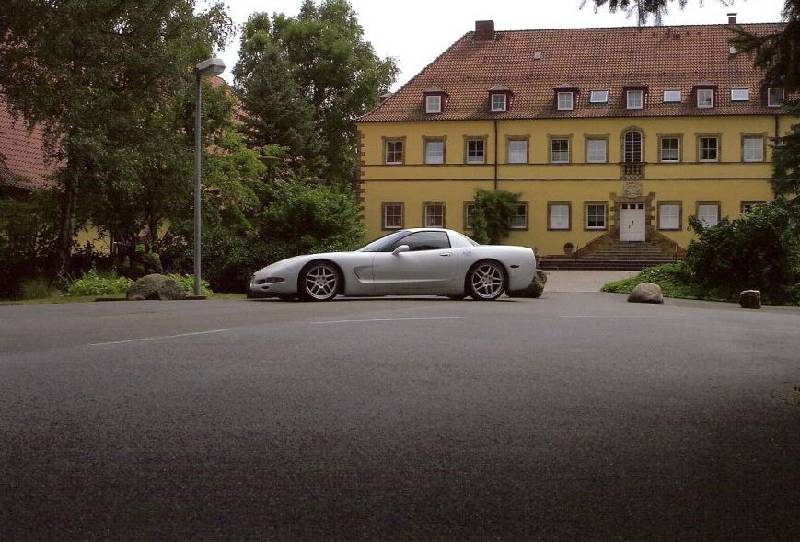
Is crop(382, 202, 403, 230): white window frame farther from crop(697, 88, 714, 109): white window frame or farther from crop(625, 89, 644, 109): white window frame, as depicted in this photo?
crop(697, 88, 714, 109): white window frame

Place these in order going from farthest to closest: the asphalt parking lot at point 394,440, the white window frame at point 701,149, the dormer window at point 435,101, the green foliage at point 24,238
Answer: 1. the dormer window at point 435,101
2. the white window frame at point 701,149
3. the green foliage at point 24,238
4. the asphalt parking lot at point 394,440

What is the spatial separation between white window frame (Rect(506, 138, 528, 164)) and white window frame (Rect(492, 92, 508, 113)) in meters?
1.75

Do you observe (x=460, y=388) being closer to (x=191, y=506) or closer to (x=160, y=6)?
(x=191, y=506)

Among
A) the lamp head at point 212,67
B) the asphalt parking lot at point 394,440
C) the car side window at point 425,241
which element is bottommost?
Result: the asphalt parking lot at point 394,440

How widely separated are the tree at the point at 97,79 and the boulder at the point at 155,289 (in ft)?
12.4

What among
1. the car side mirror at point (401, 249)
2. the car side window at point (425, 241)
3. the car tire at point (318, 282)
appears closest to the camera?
the car tire at point (318, 282)

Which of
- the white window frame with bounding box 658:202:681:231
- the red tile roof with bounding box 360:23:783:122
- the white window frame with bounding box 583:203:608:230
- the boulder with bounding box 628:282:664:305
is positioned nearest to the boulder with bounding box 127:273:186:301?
the boulder with bounding box 628:282:664:305

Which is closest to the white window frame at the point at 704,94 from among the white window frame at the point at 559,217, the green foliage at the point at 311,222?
the white window frame at the point at 559,217

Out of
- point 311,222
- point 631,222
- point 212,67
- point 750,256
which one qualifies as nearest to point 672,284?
point 750,256

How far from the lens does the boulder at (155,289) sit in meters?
23.2

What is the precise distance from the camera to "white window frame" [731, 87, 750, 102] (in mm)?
57156

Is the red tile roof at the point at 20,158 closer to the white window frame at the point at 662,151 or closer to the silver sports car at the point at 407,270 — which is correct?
the silver sports car at the point at 407,270

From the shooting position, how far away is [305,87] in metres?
67.9

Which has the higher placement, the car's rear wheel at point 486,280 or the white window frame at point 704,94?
the white window frame at point 704,94
